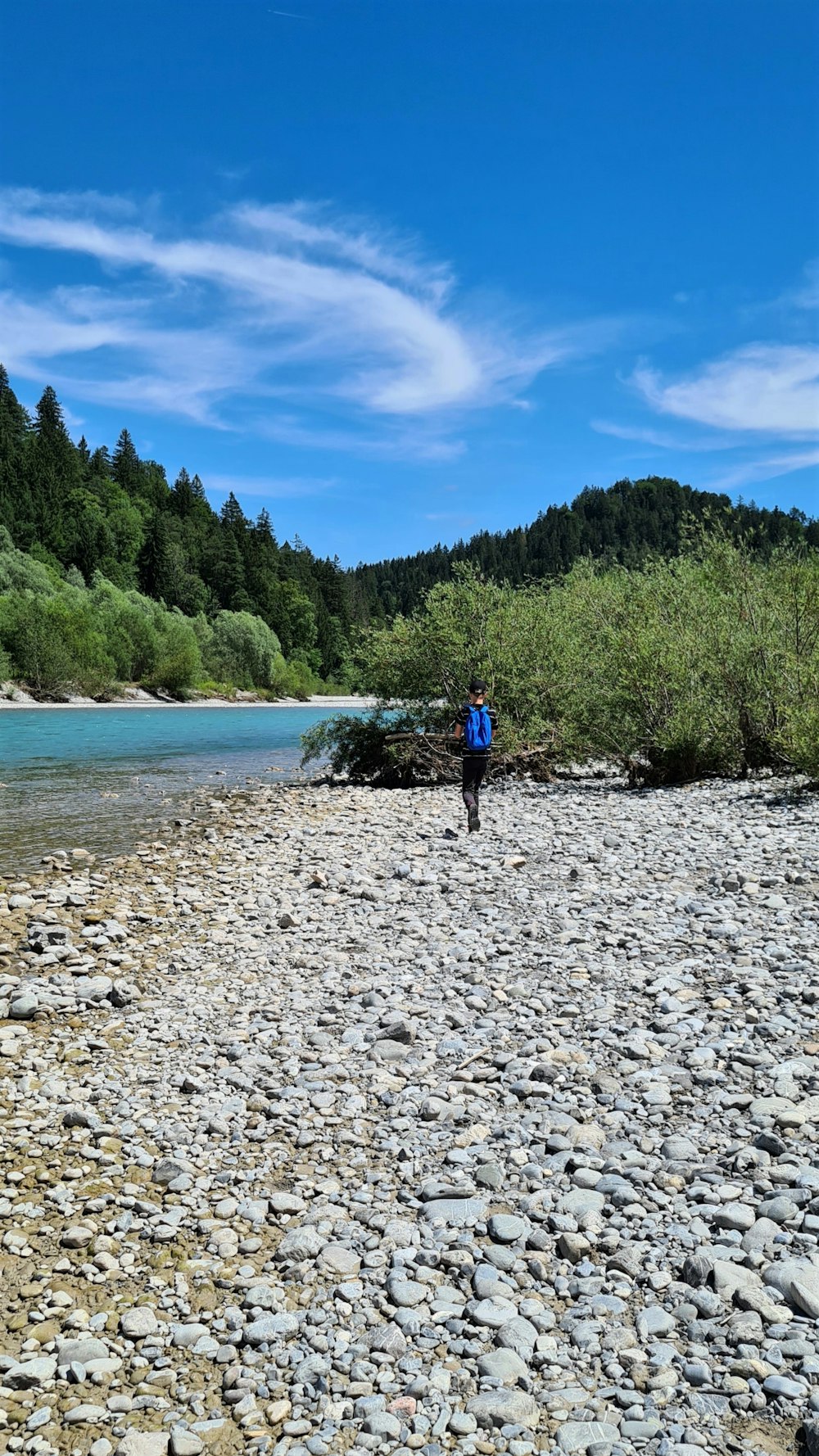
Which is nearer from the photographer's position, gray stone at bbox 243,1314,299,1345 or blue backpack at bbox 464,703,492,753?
gray stone at bbox 243,1314,299,1345

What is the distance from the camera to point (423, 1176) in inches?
215

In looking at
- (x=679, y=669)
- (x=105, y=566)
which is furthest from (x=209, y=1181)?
(x=105, y=566)

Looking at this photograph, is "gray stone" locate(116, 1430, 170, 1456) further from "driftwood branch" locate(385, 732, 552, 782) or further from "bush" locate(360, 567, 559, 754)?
"bush" locate(360, 567, 559, 754)

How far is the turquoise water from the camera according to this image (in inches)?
727

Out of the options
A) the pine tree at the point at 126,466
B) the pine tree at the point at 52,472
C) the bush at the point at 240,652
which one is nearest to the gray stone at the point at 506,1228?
the bush at the point at 240,652

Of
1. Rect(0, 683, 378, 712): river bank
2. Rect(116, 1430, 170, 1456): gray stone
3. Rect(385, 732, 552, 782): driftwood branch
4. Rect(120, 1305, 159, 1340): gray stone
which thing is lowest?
Rect(116, 1430, 170, 1456): gray stone

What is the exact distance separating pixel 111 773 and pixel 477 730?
17.5 m

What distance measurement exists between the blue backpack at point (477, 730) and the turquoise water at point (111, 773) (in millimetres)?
6809

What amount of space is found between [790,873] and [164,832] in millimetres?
12537

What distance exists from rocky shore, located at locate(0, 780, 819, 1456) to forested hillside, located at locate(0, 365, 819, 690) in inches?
2964

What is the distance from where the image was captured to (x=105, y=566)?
122 metres

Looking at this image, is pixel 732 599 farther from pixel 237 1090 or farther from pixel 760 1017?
pixel 237 1090

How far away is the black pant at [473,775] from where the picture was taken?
16047 millimetres

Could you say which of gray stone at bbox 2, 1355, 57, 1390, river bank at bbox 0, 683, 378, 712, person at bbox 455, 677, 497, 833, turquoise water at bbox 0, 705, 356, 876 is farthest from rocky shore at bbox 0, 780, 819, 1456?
river bank at bbox 0, 683, 378, 712
